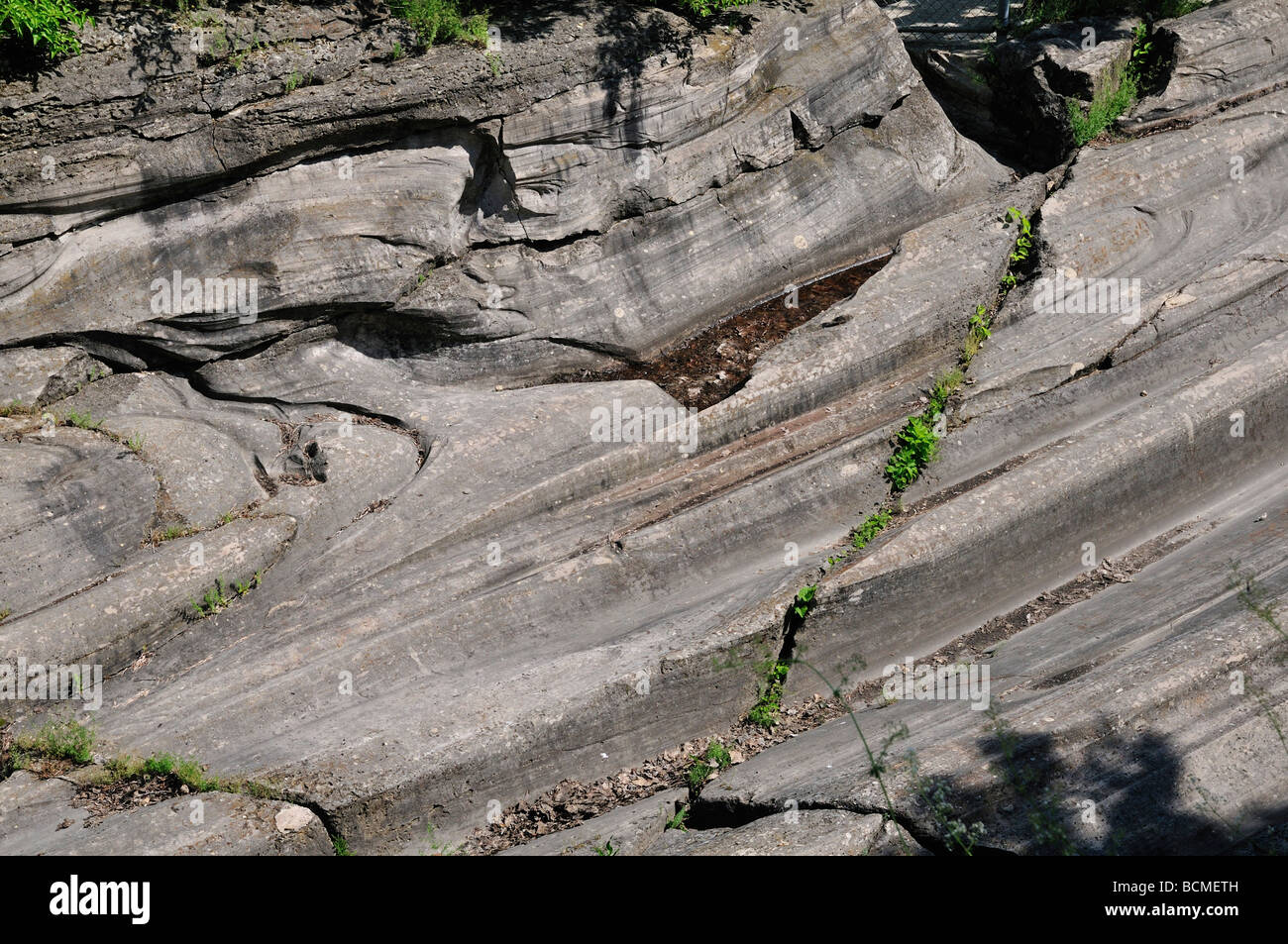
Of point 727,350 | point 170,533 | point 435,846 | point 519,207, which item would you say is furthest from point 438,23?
point 435,846

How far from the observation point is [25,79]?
22.3 ft

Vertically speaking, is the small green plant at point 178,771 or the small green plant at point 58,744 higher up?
the small green plant at point 58,744

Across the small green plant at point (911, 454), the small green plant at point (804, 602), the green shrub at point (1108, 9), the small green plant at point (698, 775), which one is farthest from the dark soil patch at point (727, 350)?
the green shrub at point (1108, 9)

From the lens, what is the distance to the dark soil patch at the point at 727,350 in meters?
7.97

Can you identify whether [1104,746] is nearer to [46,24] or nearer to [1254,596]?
[1254,596]

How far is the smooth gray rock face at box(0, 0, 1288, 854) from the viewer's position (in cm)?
589

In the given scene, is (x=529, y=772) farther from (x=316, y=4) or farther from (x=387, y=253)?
(x=316, y=4)

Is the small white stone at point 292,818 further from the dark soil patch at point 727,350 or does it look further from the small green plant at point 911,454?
the small green plant at point 911,454

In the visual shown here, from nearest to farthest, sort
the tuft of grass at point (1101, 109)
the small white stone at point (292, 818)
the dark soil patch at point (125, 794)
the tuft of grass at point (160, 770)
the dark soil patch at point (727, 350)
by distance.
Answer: the small white stone at point (292, 818) < the dark soil patch at point (125, 794) < the tuft of grass at point (160, 770) < the dark soil patch at point (727, 350) < the tuft of grass at point (1101, 109)

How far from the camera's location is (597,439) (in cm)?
745

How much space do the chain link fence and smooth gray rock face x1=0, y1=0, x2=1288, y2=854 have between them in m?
1.79

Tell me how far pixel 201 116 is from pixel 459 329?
6.54 feet

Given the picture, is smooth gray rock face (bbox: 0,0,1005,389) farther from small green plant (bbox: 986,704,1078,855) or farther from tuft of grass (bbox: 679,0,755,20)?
small green plant (bbox: 986,704,1078,855)

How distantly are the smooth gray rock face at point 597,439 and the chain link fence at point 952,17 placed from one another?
5.86ft
